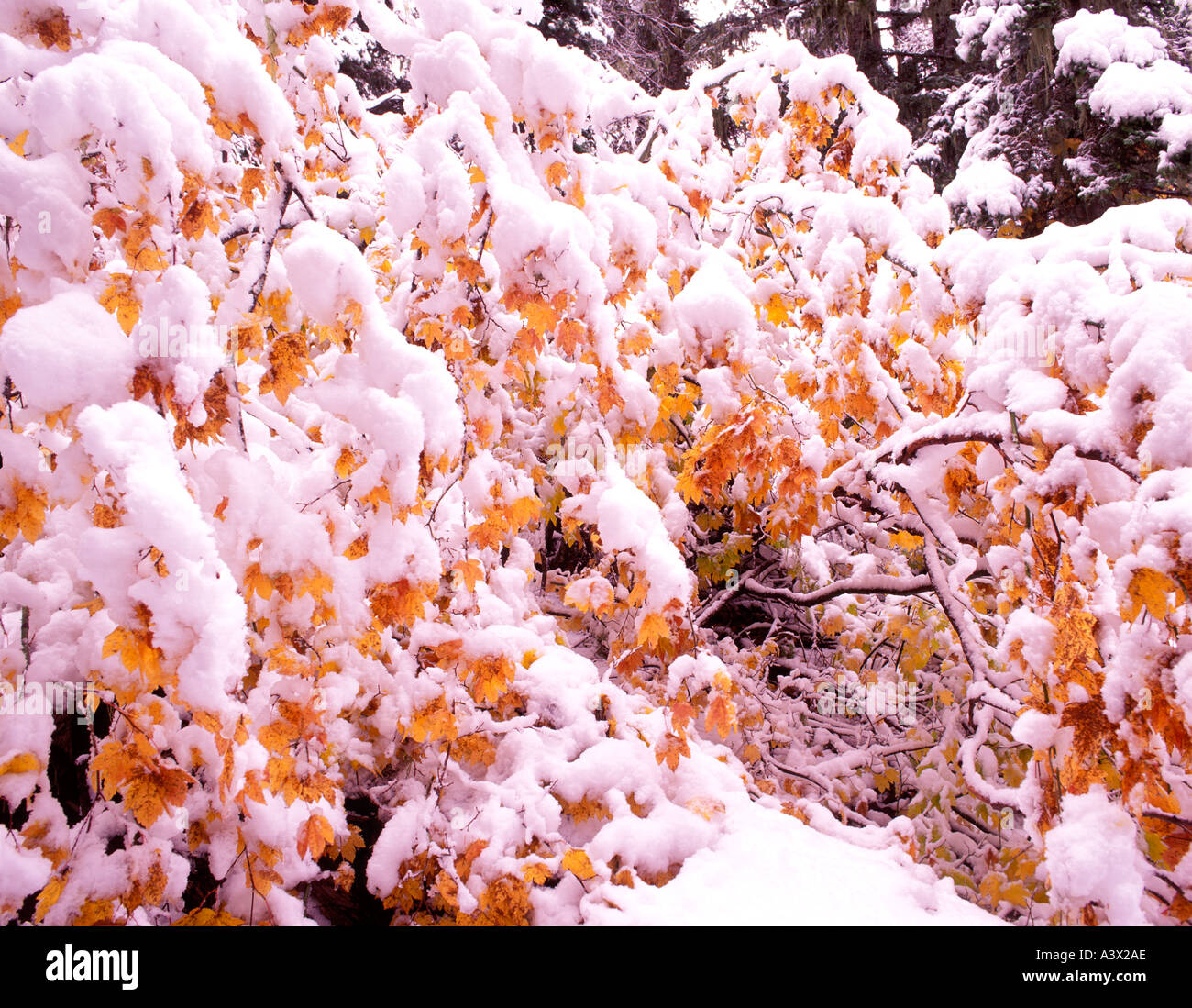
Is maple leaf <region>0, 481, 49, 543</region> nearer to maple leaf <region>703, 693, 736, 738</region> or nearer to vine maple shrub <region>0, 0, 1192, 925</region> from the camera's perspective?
vine maple shrub <region>0, 0, 1192, 925</region>

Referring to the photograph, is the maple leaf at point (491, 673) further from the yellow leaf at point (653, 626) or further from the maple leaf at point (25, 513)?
the maple leaf at point (25, 513)

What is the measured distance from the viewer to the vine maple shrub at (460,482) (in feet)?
4.21

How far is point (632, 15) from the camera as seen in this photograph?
8.45m

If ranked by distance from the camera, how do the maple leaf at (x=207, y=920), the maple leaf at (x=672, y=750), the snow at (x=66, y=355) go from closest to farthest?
the snow at (x=66, y=355)
the maple leaf at (x=207, y=920)
the maple leaf at (x=672, y=750)

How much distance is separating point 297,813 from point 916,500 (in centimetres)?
234

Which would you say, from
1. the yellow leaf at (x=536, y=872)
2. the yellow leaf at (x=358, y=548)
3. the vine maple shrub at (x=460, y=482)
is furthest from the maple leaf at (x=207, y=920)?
the yellow leaf at (x=358, y=548)

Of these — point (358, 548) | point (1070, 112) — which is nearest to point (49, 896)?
point (358, 548)

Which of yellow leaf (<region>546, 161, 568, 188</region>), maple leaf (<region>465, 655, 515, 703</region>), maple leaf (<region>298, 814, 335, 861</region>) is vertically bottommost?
maple leaf (<region>298, 814, 335, 861</region>)

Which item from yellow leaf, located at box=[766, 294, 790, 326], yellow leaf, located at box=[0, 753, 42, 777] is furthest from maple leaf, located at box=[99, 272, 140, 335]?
yellow leaf, located at box=[766, 294, 790, 326]

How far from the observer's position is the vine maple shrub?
50.5 inches

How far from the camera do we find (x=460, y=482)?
222cm

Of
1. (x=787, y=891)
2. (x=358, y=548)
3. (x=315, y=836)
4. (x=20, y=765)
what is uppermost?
(x=358, y=548)

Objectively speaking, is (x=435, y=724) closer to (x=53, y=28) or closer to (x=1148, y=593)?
(x=1148, y=593)
